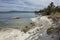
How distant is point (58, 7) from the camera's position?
54.2 meters

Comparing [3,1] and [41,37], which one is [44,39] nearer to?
[41,37]

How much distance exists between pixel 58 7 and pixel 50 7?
7.89ft

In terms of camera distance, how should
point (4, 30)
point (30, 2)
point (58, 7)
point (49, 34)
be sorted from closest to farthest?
point (49, 34) → point (4, 30) → point (58, 7) → point (30, 2)

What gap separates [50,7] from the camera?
54500 millimetres

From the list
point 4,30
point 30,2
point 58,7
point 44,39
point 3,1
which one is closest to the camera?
point 44,39

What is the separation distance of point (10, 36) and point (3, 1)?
170ft

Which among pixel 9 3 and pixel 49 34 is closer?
pixel 49 34

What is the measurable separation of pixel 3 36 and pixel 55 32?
21.8 feet

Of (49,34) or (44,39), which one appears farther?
(49,34)

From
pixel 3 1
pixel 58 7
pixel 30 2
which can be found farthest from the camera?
pixel 30 2

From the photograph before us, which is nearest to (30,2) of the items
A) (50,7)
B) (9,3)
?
(9,3)

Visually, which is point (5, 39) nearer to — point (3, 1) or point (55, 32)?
point (55, 32)

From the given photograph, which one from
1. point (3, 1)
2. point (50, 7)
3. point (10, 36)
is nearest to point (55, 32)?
point (10, 36)

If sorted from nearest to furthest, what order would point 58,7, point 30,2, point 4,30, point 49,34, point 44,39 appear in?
point 44,39, point 49,34, point 4,30, point 58,7, point 30,2
